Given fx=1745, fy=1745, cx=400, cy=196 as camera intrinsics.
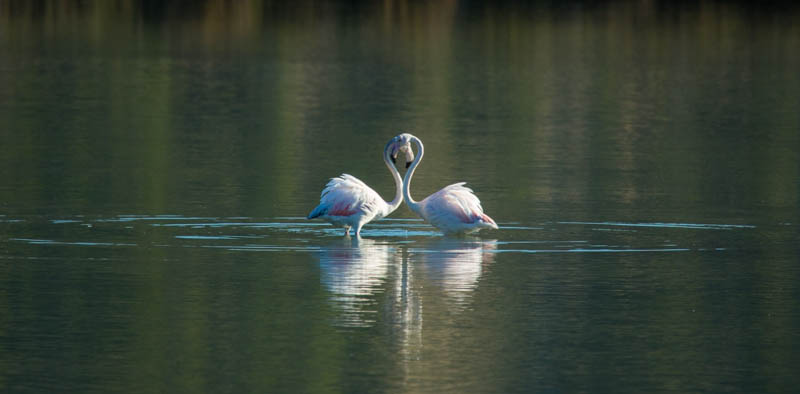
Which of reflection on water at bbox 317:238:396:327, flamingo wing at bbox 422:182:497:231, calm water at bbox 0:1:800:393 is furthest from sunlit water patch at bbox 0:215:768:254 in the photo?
reflection on water at bbox 317:238:396:327

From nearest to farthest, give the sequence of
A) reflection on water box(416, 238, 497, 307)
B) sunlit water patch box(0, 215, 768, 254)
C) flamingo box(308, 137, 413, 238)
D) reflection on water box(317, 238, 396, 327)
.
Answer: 1. reflection on water box(317, 238, 396, 327)
2. reflection on water box(416, 238, 497, 307)
3. sunlit water patch box(0, 215, 768, 254)
4. flamingo box(308, 137, 413, 238)

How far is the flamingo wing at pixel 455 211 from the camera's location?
14.2m

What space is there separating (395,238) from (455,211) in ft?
1.83

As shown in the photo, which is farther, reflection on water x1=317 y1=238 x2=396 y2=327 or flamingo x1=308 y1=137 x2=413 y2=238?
flamingo x1=308 y1=137 x2=413 y2=238

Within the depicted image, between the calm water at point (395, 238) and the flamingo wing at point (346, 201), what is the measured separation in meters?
0.27

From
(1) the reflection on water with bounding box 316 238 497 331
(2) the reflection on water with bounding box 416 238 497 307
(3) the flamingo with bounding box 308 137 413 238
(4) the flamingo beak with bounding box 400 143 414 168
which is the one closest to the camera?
(1) the reflection on water with bounding box 316 238 497 331

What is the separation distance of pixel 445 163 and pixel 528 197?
146 inches

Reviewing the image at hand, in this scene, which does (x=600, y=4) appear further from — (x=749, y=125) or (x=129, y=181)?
(x=129, y=181)

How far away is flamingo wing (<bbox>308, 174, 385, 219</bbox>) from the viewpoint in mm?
14172

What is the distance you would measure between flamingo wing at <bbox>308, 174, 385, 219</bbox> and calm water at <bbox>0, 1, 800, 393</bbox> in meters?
0.27

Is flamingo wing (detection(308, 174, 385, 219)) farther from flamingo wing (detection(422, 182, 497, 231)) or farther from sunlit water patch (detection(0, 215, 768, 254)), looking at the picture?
flamingo wing (detection(422, 182, 497, 231))

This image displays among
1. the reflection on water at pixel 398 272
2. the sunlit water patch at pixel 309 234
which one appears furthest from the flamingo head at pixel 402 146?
the reflection on water at pixel 398 272

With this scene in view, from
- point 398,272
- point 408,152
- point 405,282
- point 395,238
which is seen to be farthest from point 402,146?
point 405,282

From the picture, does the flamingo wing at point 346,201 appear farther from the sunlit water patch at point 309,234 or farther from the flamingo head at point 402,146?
the flamingo head at point 402,146
